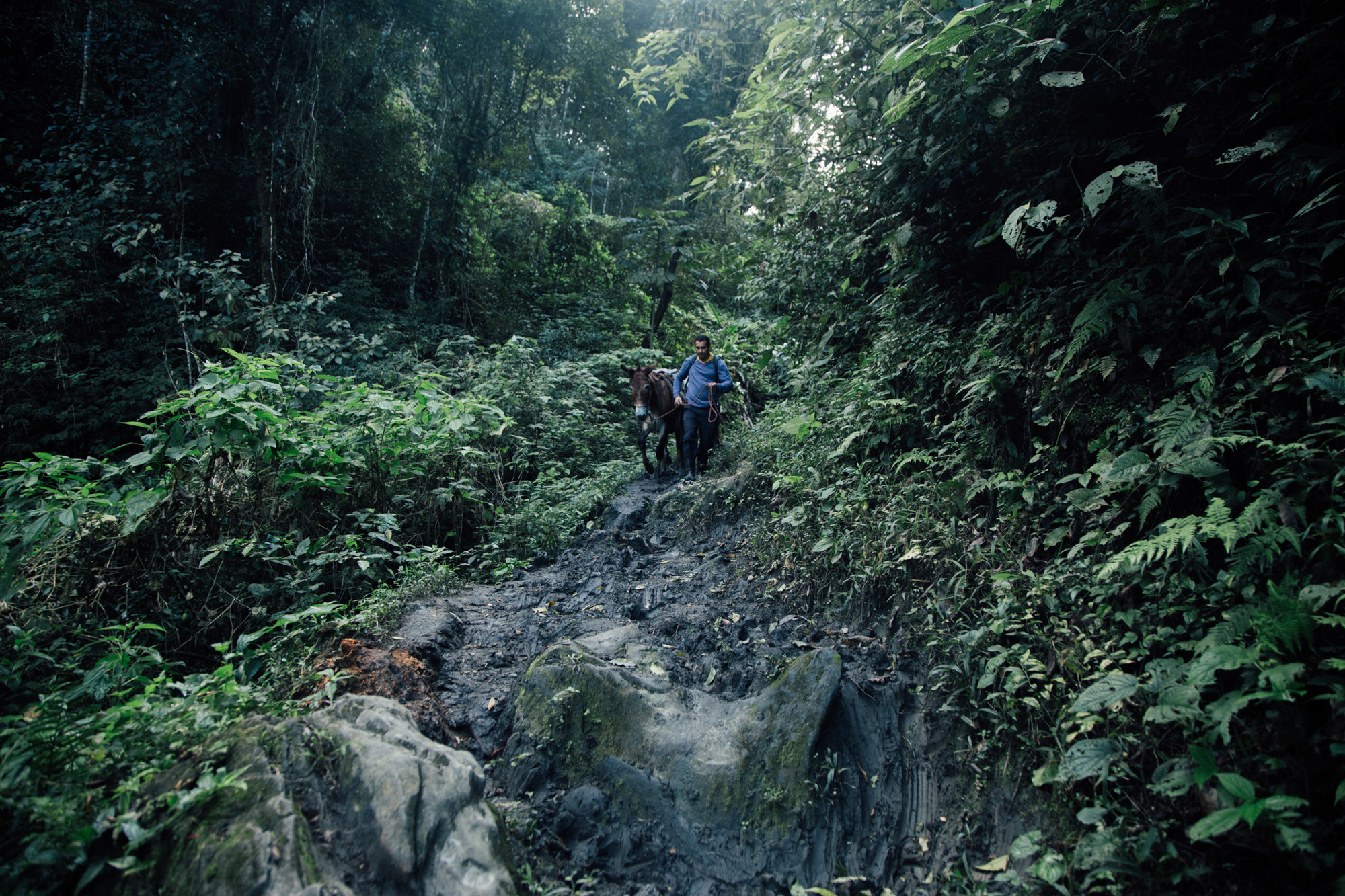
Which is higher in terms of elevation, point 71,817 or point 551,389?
point 551,389

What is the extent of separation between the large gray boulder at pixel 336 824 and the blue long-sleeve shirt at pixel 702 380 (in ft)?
22.6

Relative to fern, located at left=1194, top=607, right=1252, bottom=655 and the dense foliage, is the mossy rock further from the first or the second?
fern, located at left=1194, top=607, right=1252, bottom=655

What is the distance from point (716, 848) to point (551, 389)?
31.1 feet

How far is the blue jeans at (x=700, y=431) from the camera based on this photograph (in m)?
9.30

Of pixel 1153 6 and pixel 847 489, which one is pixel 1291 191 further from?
pixel 847 489

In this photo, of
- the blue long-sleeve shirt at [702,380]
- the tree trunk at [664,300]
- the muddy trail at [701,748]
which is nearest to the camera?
the muddy trail at [701,748]

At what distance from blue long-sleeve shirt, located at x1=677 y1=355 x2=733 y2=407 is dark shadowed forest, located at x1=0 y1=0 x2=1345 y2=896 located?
97 cm

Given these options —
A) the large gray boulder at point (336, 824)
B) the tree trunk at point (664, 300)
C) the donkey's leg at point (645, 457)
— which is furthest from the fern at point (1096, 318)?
the tree trunk at point (664, 300)

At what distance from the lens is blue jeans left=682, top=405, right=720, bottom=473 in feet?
30.5

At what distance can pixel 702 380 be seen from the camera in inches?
364

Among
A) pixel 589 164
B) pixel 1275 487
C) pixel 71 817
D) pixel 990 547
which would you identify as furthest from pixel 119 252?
pixel 589 164

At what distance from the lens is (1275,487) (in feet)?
8.28

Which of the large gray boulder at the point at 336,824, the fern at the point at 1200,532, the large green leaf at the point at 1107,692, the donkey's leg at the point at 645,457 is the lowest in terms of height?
the large gray boulder at the point at 336,824

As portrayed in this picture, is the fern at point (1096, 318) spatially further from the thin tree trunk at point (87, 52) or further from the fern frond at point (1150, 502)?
the thin tree trunk at point (87, 52)
